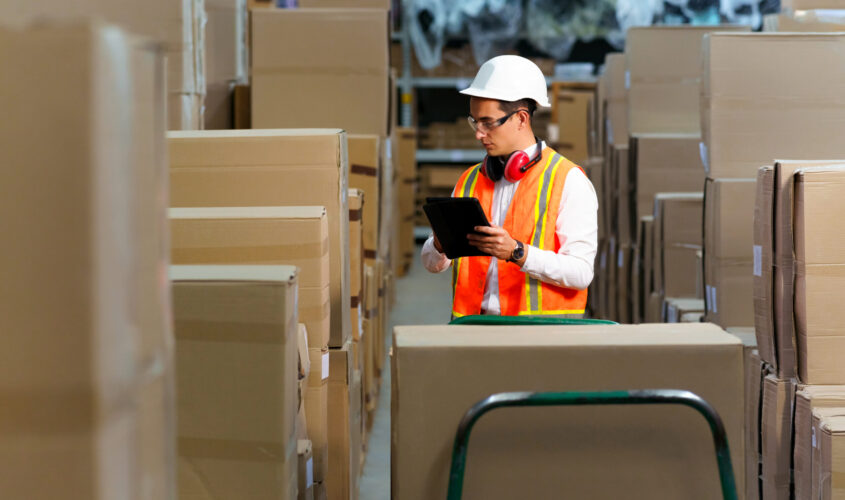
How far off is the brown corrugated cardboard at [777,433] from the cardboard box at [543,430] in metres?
1.08

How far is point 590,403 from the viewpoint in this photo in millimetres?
1521

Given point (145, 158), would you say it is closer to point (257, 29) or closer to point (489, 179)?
point (489, 179)

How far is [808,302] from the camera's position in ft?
8.12

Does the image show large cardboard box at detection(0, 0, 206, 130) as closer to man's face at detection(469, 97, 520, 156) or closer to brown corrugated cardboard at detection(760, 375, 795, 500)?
man's face at detection(469, 97, 520, 156)

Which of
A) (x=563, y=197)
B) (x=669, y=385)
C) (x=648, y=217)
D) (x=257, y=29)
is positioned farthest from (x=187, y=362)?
(x=648, y=217)

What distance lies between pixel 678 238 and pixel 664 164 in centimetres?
51

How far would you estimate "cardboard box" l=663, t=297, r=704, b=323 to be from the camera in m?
4.20

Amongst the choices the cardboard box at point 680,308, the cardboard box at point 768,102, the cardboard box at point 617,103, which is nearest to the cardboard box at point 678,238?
the cardboard box at point 680,308

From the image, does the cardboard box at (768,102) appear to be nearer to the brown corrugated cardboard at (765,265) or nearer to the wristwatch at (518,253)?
the brown corrugated cardboard at (765,265)

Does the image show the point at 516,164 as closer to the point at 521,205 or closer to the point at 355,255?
the point at 521,205

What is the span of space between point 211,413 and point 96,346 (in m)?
0.68

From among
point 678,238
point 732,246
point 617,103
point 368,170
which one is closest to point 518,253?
point 732,246

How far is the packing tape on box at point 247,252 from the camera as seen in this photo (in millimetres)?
2195

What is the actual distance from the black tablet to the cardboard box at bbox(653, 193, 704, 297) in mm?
2457
